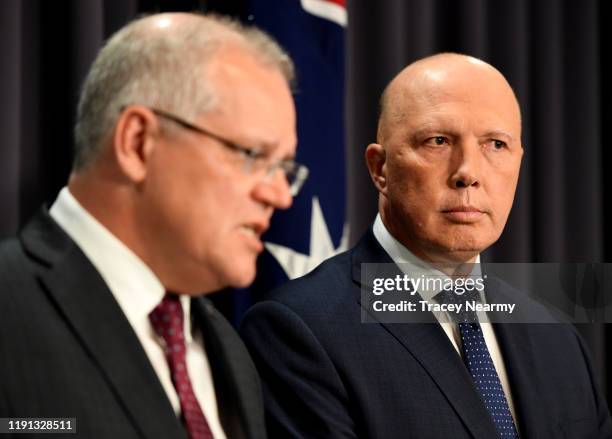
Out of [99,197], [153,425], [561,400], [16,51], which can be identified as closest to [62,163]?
[16,51]

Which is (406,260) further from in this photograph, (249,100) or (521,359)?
(249,100)

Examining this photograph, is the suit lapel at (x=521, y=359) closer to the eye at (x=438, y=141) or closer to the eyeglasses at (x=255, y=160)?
the eye at (x=438, y=141)

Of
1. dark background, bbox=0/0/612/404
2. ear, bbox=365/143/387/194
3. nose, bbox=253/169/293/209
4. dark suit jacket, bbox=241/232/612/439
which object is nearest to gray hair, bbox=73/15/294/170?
nose, bbox=253/169/293/209

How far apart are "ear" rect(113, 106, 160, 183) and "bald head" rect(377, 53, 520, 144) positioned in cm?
82

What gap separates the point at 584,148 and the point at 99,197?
2.44m

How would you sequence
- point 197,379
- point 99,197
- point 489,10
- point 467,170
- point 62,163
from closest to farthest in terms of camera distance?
1. point 99,197
2. point 197,379
3. point 467,170
4. point 62,163
5. point 489,10

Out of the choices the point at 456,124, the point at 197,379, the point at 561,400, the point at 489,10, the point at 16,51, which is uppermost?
the point at 489,10

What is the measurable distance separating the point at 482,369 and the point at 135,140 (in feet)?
2.94

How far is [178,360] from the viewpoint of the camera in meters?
1.29

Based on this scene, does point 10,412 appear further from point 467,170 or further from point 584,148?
point 584,148

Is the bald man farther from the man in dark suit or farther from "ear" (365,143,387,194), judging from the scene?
the man in dark suit

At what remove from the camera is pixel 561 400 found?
6.32 feet

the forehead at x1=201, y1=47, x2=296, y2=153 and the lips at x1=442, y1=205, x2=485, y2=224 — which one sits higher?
the forehead at x1=201, y1=47, x2=296, y2=153

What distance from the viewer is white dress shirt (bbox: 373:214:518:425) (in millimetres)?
1870
